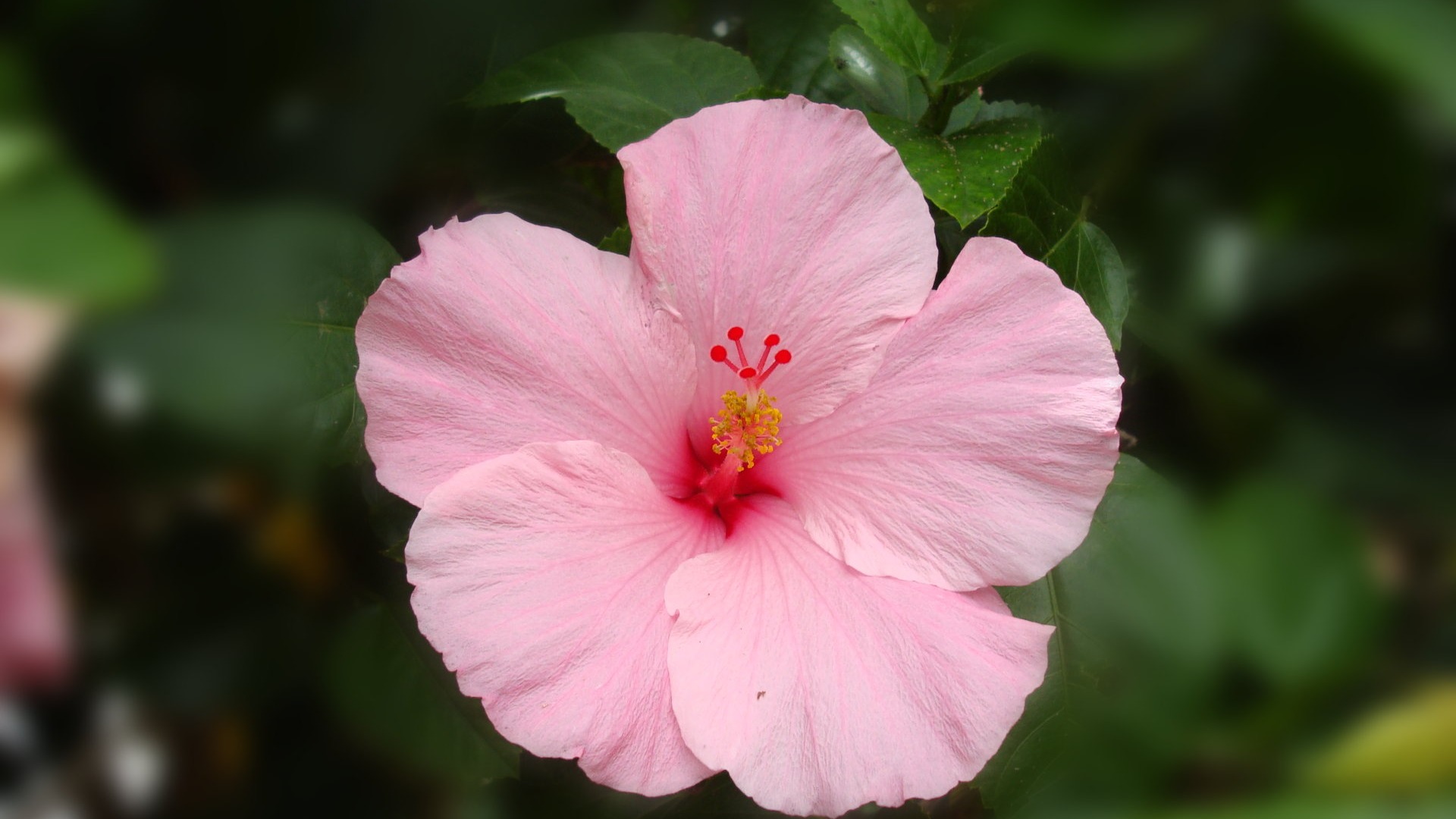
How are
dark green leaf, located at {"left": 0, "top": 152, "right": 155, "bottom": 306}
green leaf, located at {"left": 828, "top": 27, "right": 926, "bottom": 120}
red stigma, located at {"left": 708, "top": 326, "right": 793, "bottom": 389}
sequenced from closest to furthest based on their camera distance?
dark green leaf, located at {"left": 0, "top": 152, "right": 155, "bottom": 306} → red stigma, located at {"left": 708, "top": 326, "right": 793, "bottom": 389} → green leaf, located at {"left": 828, "top": 27, "right": 926, "bottom": 120}

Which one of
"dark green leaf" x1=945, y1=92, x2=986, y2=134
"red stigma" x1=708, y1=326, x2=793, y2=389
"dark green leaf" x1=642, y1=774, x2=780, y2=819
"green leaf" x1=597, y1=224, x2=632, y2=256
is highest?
"dark green leaf" x1=945, y1=92, x2=986, y2=134

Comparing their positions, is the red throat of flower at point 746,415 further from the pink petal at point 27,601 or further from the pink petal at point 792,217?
the pink petal at point 27,601

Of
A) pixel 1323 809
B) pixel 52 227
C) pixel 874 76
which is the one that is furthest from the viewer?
pixel 874 76

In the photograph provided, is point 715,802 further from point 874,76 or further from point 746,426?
point 874,76

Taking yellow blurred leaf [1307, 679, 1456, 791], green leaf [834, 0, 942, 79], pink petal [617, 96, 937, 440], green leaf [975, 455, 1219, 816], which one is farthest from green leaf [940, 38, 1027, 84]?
yellow blurred leaf [1307, 679, 1456, 791]

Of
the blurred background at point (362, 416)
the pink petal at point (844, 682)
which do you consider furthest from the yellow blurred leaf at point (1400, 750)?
the pink petal at point (844, 682)

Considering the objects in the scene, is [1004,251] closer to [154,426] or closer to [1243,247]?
[1243,247]

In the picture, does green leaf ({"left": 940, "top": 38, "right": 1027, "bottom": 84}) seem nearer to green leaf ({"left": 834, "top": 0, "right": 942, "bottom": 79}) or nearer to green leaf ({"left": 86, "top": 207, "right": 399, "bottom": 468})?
green leaf ({"left": 834, "top": 0, "right": 942, "bottom": 79})

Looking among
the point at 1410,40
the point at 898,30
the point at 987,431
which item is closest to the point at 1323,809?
the point at 987,431
